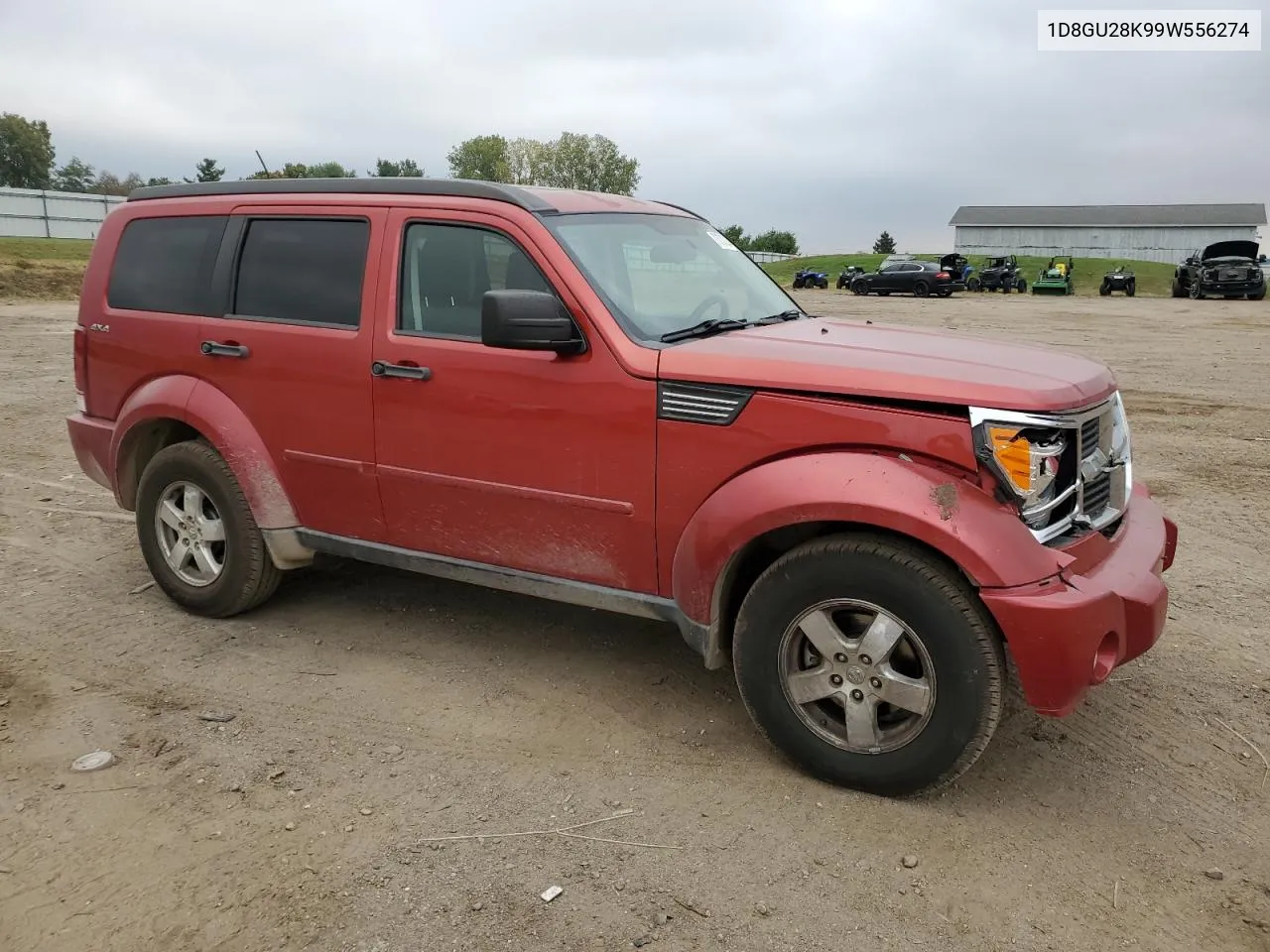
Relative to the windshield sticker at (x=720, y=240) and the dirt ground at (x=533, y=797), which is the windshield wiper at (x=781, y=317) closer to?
the windshield sticker at (x=720, y=240)

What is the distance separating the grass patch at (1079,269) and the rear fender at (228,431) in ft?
113

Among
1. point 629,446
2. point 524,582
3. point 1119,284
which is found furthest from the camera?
point 1119,284

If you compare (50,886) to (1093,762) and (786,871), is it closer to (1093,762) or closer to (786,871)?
(786,871)

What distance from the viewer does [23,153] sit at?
8181 centimetres

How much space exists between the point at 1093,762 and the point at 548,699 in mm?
2057

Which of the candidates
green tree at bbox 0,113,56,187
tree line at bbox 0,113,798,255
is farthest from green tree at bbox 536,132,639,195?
green tree at bbox 0,113,56,187

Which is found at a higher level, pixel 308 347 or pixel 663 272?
pixel 663 272

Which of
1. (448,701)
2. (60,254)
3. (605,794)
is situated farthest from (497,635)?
(60,254)

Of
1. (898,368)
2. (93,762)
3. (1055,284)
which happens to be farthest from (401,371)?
(1055,284)

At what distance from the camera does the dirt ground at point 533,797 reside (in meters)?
2.74

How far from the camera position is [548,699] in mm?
4051

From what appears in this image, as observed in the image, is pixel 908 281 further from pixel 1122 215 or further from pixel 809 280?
pixel 1122 215

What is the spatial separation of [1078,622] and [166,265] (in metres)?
4.31

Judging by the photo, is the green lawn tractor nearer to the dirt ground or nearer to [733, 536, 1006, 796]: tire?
the dirt ground
